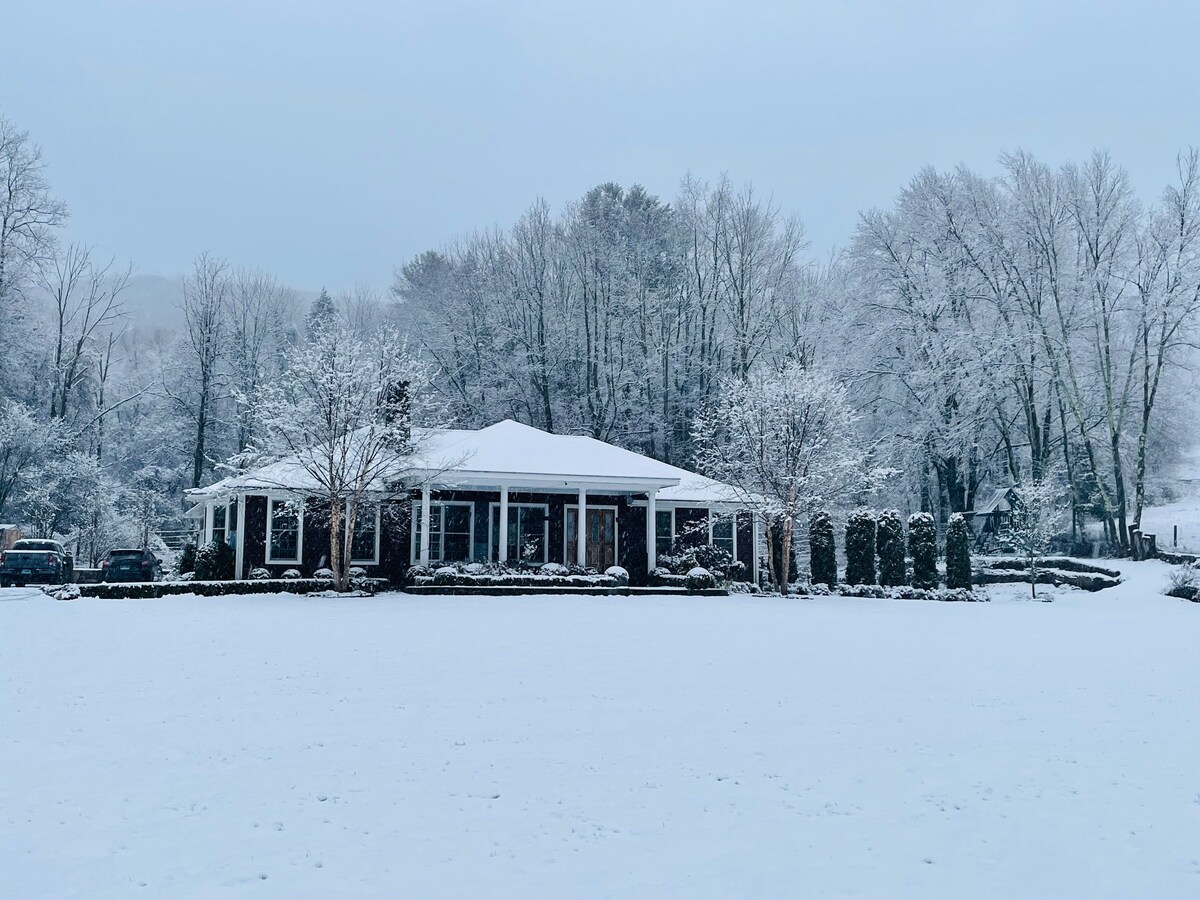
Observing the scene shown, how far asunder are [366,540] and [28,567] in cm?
927

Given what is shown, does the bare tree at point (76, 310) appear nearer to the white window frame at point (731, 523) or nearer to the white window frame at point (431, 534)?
the white window frame at point (431, 534)

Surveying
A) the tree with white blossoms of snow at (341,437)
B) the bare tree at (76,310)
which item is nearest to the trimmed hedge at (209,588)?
the tree with white blossoms of snow at (341,437)

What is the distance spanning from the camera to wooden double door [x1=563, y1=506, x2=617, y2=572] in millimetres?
27125

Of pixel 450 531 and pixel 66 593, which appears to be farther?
pixel 450 531

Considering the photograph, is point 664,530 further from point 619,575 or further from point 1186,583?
point 1186,583

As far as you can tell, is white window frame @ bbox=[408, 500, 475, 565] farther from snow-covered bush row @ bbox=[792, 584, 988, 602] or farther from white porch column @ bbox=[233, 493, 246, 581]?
snow-covered bush row @ bbox=[792, 584, 988, 602]

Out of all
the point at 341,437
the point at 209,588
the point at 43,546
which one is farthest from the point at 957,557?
the point at 43,546

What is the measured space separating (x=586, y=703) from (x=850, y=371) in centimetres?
2928

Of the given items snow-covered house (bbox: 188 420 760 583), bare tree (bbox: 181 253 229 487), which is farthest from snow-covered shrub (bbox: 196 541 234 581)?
bare tree (bbox: 181 253 229 487)

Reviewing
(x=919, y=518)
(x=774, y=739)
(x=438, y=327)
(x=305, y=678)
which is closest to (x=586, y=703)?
(x=774, y=739)

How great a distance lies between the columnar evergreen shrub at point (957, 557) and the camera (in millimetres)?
26391

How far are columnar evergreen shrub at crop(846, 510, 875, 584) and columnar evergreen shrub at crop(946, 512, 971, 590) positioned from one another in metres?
2.03

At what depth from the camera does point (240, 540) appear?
24109mm

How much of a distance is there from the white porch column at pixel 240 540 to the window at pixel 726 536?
43.2 ft
